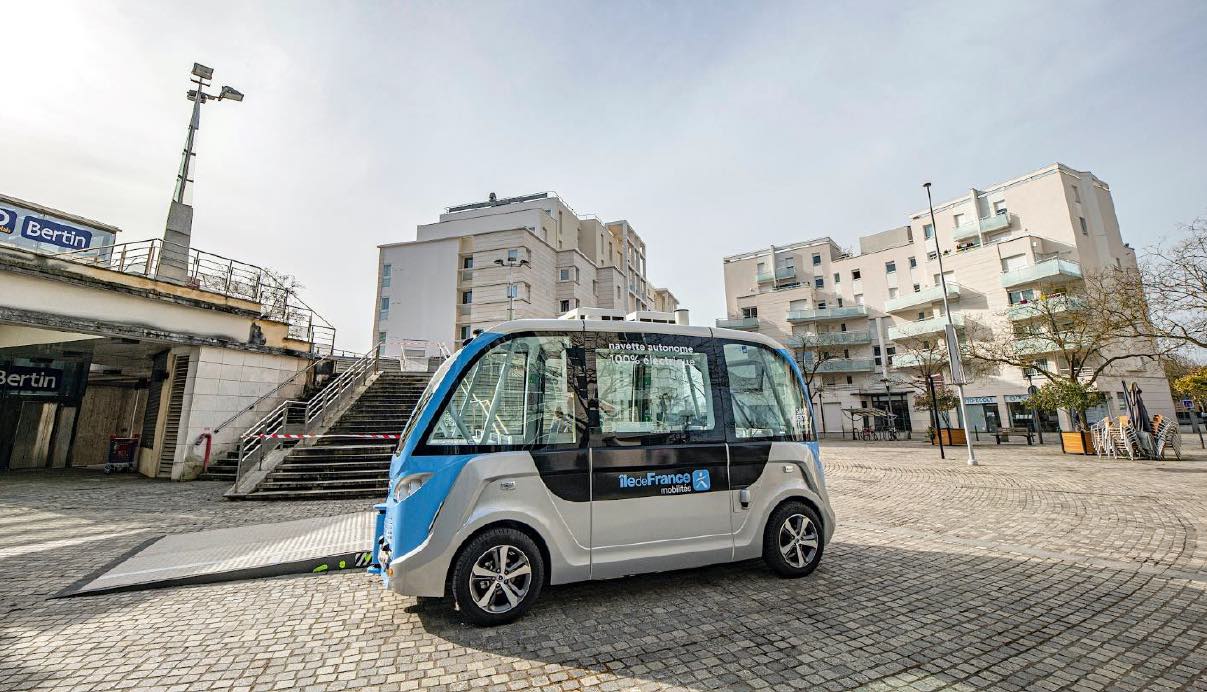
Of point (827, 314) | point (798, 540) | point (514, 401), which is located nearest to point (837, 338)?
point (827, 314)

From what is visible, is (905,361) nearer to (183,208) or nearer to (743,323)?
(743,323)

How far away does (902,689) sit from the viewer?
110 inches

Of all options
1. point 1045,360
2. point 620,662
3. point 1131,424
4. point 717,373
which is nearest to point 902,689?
point 620,662

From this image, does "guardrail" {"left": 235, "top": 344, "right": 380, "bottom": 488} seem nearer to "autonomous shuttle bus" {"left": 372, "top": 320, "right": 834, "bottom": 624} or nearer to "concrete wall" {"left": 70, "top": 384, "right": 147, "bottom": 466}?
"concrete wall" {"left": 70, "top": 384, "right": 147, "bottom": 466}

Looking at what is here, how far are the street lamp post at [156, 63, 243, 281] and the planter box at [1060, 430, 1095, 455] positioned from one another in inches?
1266

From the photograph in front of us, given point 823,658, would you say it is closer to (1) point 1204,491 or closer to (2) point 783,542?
(2) point 783,542

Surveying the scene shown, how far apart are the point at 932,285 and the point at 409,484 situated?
4952 centimetres

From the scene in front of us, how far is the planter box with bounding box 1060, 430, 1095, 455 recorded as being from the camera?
57.6 ft

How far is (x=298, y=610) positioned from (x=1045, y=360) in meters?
46.1

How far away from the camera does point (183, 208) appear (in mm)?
→ 17125

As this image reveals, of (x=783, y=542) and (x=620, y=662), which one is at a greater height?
(x=783, y=542)

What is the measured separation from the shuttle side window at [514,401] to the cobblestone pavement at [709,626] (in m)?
1.52

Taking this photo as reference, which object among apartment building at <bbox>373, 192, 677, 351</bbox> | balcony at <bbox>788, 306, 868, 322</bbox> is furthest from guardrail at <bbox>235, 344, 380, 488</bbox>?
→ balcony at <bbox>788, 306, 868, 322</bbox>

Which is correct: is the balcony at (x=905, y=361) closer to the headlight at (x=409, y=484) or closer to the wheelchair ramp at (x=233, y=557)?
the wheelchair ramp at (x=233, y=557)
